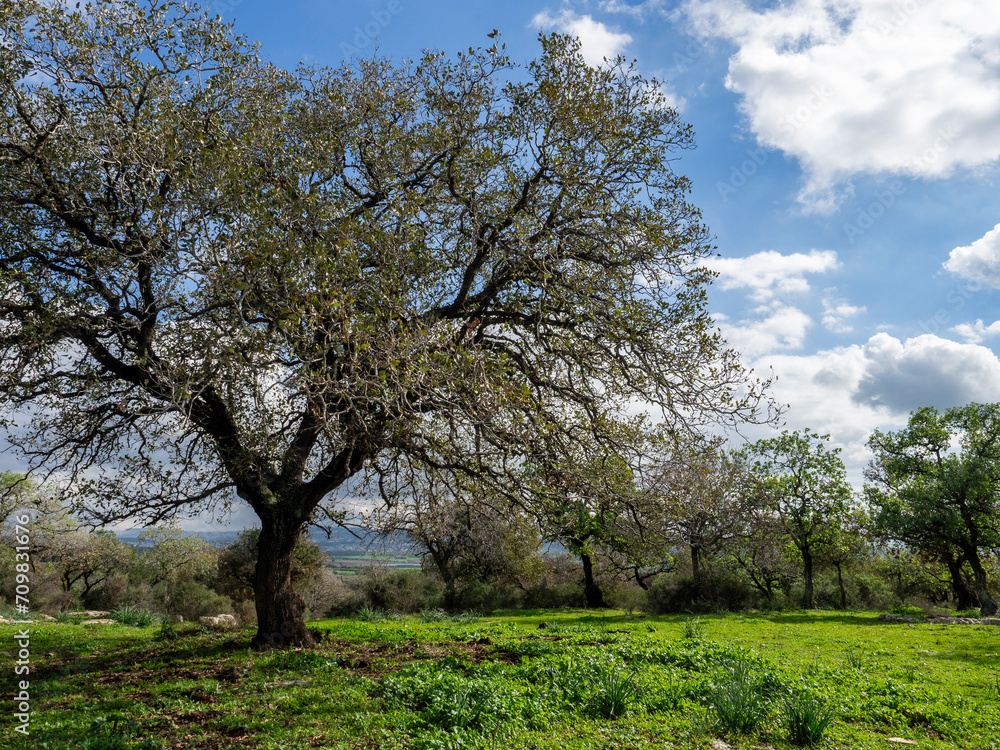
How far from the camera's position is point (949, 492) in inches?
1113

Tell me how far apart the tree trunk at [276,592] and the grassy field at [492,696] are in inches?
25.3

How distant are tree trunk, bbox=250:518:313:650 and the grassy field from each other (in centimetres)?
64

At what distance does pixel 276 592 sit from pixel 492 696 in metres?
6.48

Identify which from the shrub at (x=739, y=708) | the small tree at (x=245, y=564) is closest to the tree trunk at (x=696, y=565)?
the small tree at (x=245, y=564)

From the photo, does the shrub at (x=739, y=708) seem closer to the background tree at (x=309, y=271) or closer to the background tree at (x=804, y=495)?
the background tree at (x=309, y=271)

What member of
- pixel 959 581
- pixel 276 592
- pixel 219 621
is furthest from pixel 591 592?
pixel 276 592

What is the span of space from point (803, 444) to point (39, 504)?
36365 millimetres

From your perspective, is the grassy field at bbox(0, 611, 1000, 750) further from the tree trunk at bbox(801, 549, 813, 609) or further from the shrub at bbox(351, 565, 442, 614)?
the tree trunk at bbox(801, 549, 813, 609)

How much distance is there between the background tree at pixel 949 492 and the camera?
91.5ft

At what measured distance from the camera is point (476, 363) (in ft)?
24.5

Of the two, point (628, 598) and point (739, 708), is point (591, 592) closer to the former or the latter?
point (628, 598)

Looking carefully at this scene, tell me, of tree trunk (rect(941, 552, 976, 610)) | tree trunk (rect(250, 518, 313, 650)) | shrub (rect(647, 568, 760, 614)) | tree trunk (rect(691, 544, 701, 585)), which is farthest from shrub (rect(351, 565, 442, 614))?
tree trunk (rect(941, 552, 976, 610))

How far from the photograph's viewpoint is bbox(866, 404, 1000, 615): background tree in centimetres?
2788

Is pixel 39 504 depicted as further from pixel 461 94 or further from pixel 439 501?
pixel 461 94
